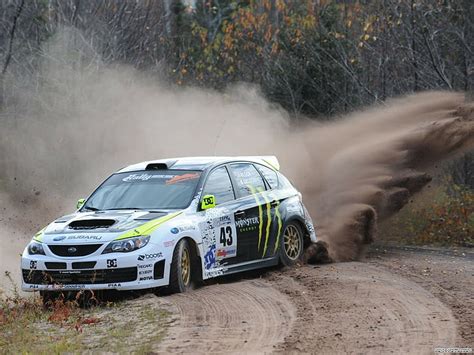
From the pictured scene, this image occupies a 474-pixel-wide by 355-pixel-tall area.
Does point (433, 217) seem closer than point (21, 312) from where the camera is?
No

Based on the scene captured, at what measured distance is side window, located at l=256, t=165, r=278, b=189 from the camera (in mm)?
12789

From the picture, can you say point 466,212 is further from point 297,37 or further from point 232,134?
point 297,37

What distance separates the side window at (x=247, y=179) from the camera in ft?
39.9

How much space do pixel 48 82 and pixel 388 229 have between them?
1026 centimetres

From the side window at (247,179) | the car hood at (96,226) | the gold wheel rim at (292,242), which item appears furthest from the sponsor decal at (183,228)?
the gold wheel rim at (292,242)

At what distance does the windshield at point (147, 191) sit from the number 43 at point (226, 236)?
1.93 ft

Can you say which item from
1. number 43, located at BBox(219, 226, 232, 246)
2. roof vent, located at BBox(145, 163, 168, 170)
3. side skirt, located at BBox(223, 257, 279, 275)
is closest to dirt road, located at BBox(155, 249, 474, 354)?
side skirt, located at BBox(223, 257, 279, 275)

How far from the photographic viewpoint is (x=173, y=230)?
10.4 m

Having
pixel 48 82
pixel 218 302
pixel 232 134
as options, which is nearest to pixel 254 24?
pixel 48 82

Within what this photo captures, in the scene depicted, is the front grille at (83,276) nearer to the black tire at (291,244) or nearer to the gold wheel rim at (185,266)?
the gold wheel rim at (185,266)

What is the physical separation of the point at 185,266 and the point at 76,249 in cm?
128

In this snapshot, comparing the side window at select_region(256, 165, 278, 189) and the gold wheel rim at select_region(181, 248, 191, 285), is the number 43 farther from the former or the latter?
the side window at select_region(256, 165, 278, 189)

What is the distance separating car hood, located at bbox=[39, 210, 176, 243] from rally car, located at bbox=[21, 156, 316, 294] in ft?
0.04

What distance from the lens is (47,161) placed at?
73.5ft
